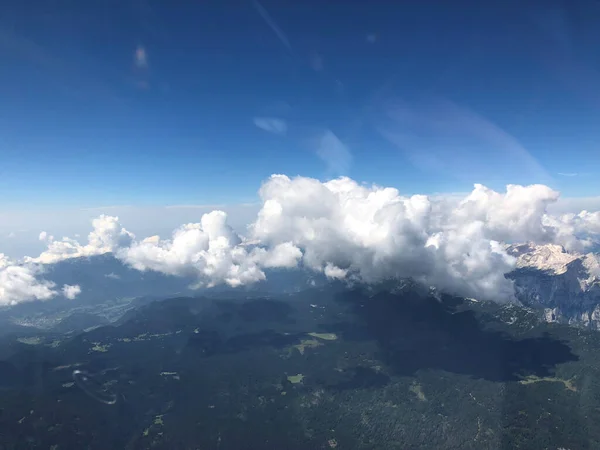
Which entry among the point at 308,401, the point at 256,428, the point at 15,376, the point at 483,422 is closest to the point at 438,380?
the point at 483,422

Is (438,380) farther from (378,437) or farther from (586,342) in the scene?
(586,342)

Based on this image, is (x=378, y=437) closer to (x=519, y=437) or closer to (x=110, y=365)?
(x=519, y=437)

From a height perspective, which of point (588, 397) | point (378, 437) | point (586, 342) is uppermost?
point (586, 342)

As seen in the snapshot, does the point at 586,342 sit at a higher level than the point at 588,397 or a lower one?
higher

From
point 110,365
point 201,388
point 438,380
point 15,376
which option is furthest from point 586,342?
point 15,376

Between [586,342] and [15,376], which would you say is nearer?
[15,376]

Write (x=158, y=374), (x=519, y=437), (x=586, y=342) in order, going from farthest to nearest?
(x=586, y=342), (x=158, y=374), (x=519, y=437)

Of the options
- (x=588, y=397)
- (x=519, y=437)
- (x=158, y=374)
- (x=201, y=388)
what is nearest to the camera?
(x=519, y=437)

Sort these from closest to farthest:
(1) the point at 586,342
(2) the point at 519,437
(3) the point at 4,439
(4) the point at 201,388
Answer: (3) the point at 4,439 < (2) the point at 519,437 < (4) the point at 201,388 < (1) the point at 586,342

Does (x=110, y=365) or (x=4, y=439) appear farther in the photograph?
(x=110, y=365)
